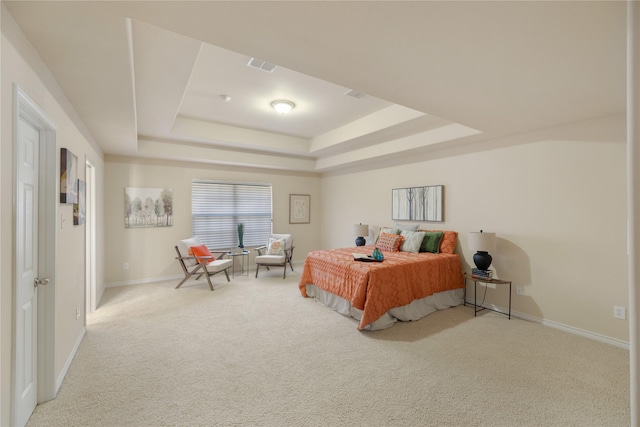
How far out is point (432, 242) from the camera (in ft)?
15.1

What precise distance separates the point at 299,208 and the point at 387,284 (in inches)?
169

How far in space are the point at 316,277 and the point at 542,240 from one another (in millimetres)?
3080

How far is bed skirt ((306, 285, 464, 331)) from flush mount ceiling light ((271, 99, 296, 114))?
2715 millimetres

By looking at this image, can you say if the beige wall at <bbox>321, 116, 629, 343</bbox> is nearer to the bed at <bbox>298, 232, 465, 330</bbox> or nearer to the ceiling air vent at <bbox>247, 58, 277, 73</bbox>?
the bed at <bbox>298, 232, 465, 330</bbox>

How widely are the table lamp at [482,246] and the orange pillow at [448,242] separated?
1.68ft

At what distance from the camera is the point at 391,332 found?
3.37m

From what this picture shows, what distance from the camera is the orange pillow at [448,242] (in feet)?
14.8

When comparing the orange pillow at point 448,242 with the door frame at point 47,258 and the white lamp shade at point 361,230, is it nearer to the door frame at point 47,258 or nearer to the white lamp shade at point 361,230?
the white lamp shade at point 361,230

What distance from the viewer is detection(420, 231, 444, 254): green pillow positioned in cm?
457

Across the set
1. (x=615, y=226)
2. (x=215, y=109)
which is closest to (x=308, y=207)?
(x=215, y=109)

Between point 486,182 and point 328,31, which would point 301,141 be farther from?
point 328,31

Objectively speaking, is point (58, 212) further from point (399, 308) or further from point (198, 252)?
point (399, 308)

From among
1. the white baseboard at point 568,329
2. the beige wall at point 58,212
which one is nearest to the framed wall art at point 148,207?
the beige wall at point 58,212

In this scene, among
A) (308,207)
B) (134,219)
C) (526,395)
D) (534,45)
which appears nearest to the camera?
(534,45)
